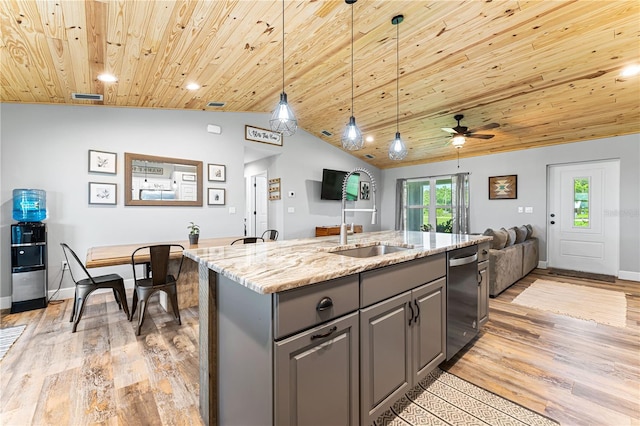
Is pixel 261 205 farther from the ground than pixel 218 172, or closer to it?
closer to it

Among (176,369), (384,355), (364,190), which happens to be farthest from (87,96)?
(364,190)

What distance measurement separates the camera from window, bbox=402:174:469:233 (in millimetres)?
6426

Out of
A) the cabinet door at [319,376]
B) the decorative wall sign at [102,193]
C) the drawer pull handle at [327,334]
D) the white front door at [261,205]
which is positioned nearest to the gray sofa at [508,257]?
the cabinet door at [319,376]

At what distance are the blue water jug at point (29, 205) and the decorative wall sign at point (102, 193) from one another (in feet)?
1.60

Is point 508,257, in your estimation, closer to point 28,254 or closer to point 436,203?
point 436,203

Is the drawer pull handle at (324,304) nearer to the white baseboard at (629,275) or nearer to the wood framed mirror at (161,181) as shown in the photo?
the wood framed mirror at (161,181)

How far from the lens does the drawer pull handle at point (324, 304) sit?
1.17 metres

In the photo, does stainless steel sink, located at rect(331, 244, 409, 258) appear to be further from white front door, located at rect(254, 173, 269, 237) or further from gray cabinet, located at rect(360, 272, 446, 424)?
white front door, located at rect(254, 173, 269, 237)

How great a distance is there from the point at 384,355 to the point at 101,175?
431 centimetres

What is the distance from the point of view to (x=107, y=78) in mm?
3004

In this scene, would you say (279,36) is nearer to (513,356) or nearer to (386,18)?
(386,18)

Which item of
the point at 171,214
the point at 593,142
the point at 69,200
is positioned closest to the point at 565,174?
the point at 593,142

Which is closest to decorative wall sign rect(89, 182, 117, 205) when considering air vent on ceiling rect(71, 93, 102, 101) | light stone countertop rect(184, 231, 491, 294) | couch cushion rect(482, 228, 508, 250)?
air vent on ceiling rect(71, 93, 102, 101)

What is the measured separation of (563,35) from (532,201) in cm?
368
